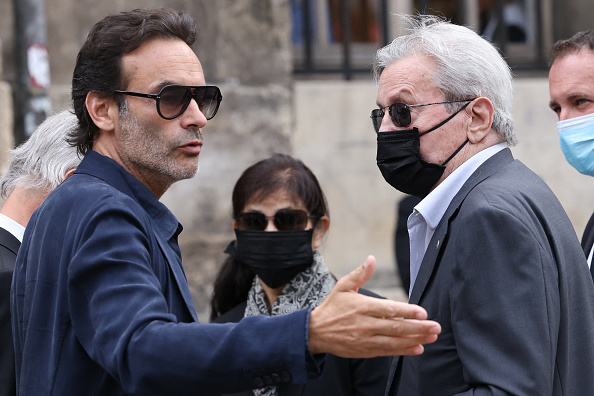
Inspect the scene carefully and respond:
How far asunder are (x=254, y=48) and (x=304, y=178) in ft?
7.81

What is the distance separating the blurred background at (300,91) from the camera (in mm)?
5443

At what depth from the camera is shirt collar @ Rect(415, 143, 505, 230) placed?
2.40 m

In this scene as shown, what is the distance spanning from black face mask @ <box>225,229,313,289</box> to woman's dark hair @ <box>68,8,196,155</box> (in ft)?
4.29

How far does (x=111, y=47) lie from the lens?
7.43 ft

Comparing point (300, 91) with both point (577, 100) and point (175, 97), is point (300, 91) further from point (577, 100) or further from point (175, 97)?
point (175, 97)

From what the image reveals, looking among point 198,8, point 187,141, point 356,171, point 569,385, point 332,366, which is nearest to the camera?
point 569,385

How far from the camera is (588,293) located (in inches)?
87.9

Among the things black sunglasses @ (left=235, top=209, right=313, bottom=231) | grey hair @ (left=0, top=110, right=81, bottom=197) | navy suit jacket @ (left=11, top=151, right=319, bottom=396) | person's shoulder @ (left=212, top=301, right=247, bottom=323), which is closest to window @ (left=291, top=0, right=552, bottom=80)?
black sunglasses @ (left=235, top=209, right=313, bottom=231)

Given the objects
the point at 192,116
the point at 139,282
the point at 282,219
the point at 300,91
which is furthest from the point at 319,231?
the point at 300,91

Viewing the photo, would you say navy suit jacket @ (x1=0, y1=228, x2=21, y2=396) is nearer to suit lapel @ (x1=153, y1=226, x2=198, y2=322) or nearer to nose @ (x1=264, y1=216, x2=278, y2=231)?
suit lapel @ (x1=153, y1=226, x2=198, y2=322)

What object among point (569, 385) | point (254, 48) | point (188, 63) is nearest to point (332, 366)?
point (569, 385)

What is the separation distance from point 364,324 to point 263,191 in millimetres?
2009

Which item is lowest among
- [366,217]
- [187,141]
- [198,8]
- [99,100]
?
[366,217]

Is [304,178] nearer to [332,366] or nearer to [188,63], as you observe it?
[332,366]
